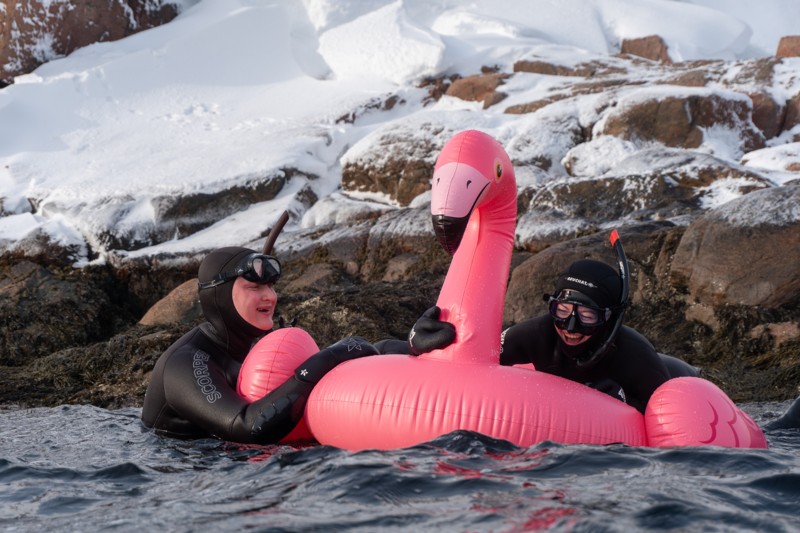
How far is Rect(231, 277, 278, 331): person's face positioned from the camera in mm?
6066

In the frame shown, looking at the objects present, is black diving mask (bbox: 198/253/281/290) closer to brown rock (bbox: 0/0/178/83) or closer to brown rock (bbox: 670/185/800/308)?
brown rock (bbox: 670/185/800/308)

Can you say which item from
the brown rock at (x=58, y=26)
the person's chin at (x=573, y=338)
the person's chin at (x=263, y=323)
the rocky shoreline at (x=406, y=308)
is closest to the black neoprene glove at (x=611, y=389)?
the person's chin at (x=573, y=338)

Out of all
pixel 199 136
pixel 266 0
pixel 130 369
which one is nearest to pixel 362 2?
pixel 266 0

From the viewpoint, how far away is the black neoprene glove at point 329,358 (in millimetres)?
5473

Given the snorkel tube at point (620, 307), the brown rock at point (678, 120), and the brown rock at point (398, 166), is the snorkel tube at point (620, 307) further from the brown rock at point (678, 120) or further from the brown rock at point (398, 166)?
the brown rock at point (678, 120)

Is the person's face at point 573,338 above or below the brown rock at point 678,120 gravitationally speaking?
below

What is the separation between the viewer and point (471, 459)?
4.61 m

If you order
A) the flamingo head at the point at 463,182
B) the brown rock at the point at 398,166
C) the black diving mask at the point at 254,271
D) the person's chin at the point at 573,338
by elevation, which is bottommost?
the person's chin at the point at 573,338

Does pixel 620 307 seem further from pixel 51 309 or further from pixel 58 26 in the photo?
pixel 58 26

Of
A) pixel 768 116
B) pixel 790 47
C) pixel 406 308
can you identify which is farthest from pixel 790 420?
pixel 790 47

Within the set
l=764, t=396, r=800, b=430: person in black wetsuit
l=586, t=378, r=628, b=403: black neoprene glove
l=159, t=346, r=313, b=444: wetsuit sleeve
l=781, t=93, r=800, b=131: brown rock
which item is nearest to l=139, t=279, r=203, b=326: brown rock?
l=159, t=346, r=313, b=444: wetsuit sleeve

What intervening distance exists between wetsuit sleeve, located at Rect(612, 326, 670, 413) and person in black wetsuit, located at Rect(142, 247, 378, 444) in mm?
1551

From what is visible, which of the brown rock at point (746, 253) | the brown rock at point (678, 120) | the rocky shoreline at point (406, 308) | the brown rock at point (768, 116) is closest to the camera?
the rocky shoreline at point (406, 308)

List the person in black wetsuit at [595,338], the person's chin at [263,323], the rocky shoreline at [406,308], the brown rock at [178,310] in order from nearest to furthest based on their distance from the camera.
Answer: the person in black wetsuit at [595,338]
the person's chin at [263,323]
the rocky shoreline at [406,308]
the brown rock at [178,310]
